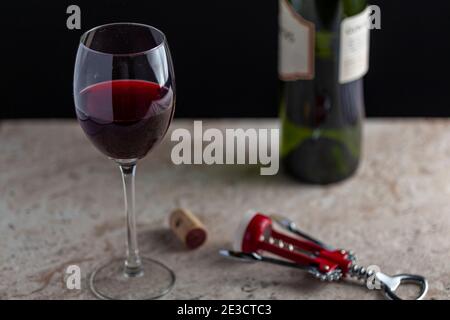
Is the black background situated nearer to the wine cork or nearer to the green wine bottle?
the green wine bottle

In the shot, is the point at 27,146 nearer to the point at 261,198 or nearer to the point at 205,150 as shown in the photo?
the point at 205,150

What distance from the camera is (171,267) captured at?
1.32m

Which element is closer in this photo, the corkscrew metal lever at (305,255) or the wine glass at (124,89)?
the wine glass at (124,89)

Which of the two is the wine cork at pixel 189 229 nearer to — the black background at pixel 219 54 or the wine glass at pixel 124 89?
the wine glass at pixel 124 89

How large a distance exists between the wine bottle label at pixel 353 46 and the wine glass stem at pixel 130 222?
0.40 metres

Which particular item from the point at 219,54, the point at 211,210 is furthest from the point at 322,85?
the point at 219,54

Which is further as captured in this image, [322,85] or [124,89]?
[322,85]

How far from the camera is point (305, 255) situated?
4.26ft

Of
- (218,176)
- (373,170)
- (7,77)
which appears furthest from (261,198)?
(7,77)

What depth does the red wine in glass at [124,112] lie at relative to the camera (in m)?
1.11

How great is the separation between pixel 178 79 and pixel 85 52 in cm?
74

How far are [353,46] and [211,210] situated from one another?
0.34 metres

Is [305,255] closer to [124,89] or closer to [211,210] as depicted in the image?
[211,210]

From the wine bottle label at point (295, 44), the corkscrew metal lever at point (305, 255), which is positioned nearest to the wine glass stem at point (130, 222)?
the corkscrew metal lever at point (305, 255)
